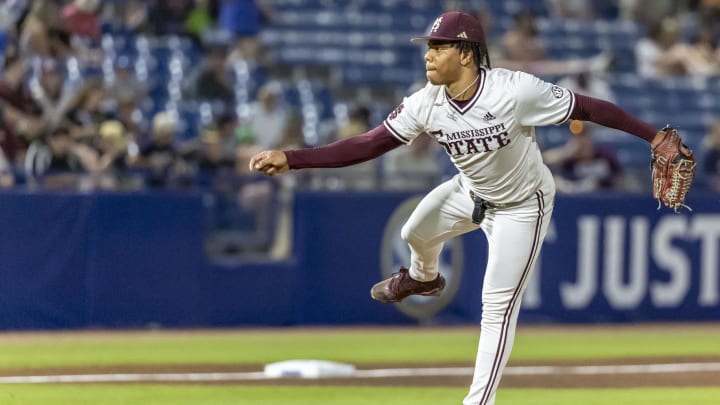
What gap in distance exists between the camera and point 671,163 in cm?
706

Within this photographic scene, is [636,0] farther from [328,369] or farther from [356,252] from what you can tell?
[328,369]

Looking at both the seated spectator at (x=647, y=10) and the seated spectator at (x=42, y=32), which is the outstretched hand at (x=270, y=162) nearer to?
A: the seated spectator at (x=42, y=32)

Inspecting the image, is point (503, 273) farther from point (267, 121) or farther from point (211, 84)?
point (211, 84)

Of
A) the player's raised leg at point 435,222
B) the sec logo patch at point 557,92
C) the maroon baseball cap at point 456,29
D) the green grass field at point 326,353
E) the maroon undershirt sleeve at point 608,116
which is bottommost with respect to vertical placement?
the green grass field at point 326,353

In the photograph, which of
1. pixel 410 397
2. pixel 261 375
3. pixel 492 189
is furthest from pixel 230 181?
pixel 492 189

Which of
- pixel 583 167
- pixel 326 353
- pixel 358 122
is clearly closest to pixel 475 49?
pixel 326 353

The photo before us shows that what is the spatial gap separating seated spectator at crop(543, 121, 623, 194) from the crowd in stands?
0.02 m

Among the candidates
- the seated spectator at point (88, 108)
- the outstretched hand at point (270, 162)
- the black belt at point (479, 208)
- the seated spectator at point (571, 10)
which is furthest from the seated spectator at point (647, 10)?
the outstretched hand at point (270, 162)

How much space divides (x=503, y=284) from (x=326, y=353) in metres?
4.22

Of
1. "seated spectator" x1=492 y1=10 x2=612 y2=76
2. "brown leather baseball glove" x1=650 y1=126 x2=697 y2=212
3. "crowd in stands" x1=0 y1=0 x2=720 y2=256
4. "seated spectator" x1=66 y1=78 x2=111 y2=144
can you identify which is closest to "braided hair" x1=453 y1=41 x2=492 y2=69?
"brown leather baseball glove" x1=650 y1=126 x2=697 y2=212

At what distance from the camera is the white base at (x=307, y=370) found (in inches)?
388

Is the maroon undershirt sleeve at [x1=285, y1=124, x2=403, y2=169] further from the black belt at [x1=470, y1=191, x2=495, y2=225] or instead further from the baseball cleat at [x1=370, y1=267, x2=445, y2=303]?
the baseball cleat at [x1=370, y1=267, x2=445, y2=303]

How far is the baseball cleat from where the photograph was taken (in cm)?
802

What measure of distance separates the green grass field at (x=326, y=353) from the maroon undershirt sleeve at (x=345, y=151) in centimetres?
216
